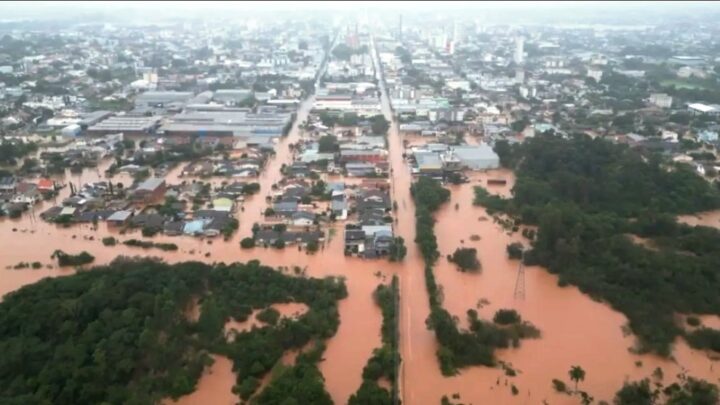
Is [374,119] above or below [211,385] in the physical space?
above

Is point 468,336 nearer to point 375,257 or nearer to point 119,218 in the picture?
point 375,257

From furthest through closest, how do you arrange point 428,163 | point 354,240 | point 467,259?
point 428,163 → point 354,240 → point 467,259

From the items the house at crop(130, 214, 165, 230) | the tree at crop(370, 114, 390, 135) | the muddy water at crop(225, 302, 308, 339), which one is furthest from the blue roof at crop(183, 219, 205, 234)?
the tree at crop(370, 114, 390, 135)

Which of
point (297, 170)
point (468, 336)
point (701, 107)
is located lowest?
point (468, 336)

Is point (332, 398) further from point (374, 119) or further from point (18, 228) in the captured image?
point (374, 119)

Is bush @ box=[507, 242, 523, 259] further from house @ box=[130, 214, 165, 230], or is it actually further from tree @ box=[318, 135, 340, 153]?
tree @ box=[318, 135, 340, 153]

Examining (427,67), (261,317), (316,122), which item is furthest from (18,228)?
(427,67)

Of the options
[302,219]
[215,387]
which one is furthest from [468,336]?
[302,219]

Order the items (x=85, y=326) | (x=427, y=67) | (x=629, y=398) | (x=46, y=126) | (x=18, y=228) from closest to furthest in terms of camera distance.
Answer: (x=629, y=398), (x=85, y=326), (x=18, y=228), (x=46, y=126), (x=427, y=67)
